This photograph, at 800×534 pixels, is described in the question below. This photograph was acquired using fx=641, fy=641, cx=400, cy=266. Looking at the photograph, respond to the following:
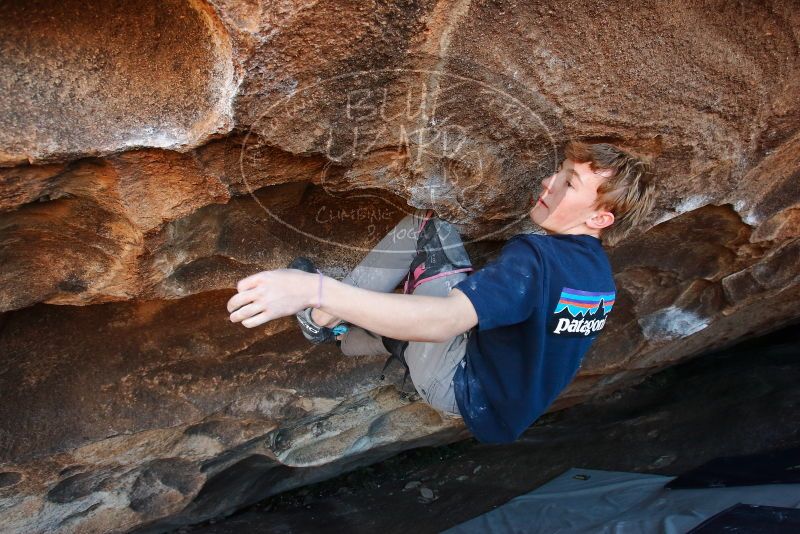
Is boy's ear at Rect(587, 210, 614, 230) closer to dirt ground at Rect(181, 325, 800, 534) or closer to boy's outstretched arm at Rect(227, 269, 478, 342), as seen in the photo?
boy's outstretched arm at Rect(227, 269, 478, 342)

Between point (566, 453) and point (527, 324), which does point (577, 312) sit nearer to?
point (527, 324)

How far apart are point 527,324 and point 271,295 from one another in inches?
19.5

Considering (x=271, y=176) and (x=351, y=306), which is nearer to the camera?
(x=351, y=306)

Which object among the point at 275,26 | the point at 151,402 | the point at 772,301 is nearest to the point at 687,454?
the point at 772,301

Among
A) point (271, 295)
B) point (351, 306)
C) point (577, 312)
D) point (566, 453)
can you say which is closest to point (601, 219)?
point (577, 312)

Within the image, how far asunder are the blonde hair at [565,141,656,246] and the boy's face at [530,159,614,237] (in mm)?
12

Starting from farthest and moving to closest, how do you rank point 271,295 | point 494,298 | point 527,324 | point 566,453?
1. point 566,453
2. point 527,324
3. point 494,298
4. point 271,295

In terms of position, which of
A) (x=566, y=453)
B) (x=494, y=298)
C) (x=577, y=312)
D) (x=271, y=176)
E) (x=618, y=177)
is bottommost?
(x=566, y=453)

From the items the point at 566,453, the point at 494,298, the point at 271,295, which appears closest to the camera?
the point at 271,295

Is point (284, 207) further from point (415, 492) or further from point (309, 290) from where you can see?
point (415, 492)

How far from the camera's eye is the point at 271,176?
1193mm

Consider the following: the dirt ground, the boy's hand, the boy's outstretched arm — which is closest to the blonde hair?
the boy's outstretched arm

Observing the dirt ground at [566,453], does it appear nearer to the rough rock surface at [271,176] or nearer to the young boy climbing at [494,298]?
the rough rock surface at [271,176]

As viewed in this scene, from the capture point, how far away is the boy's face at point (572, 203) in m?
1.21
